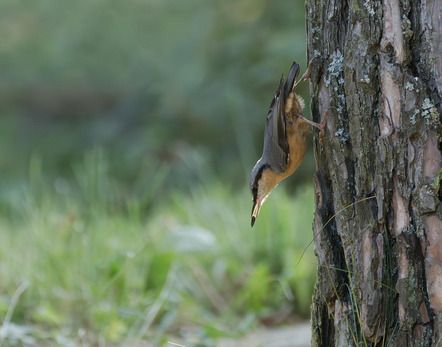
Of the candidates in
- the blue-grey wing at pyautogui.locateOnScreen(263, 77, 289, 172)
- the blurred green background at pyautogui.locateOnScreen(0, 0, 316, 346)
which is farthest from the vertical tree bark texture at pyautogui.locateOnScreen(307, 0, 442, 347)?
the blurred green background at pyautogui.locateOnScreen(0, 0, 316, 346)

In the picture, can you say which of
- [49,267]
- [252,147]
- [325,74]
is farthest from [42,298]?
[252,147]

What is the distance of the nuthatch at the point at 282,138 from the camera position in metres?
2.61

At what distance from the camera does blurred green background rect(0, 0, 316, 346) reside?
3391 millimetres

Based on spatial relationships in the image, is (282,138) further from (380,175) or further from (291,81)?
(380,175)

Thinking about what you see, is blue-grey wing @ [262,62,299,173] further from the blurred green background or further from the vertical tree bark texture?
the blurred green background

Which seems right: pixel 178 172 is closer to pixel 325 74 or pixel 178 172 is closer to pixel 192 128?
pixel 192 128

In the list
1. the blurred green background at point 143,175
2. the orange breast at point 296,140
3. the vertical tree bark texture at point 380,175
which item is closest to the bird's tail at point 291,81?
the orange breast at point 296,140

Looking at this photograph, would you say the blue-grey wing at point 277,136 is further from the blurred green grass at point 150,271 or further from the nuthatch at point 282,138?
the blurred green grass at point 150,271

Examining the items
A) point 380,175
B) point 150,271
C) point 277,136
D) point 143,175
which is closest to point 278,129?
point 277,136

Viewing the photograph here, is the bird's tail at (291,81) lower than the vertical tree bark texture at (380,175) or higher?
higher

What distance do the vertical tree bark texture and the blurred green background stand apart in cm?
125

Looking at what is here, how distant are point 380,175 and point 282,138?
0.83 metres

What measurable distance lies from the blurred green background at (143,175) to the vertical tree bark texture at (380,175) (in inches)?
49.4

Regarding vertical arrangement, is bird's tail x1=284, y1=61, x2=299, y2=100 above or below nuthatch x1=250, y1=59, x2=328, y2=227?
above
